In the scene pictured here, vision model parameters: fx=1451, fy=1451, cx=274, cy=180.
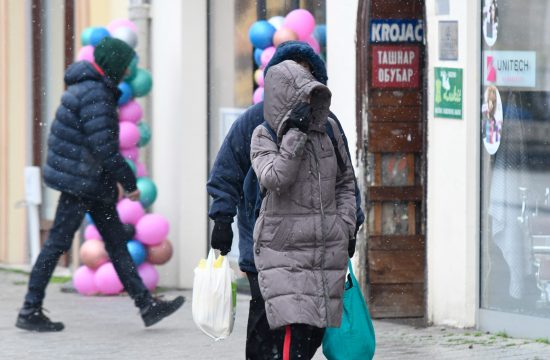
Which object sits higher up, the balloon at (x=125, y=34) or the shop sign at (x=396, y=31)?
the balloon at (x=125, y=34)

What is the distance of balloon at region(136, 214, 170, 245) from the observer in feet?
37.5

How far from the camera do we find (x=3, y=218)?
1445cm

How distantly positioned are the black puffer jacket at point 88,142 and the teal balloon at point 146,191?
196 cm

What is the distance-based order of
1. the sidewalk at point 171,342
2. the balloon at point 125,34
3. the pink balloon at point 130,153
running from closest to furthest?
the sidewalk at point 171,342 → the balloon at point 125,34 → the pink balloon at point 130,153

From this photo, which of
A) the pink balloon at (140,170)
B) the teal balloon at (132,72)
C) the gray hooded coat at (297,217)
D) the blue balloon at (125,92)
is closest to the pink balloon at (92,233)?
the pink balloon at (140,170)

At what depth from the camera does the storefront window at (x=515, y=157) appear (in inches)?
345

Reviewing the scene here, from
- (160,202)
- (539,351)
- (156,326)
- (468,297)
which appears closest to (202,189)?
(160,202)

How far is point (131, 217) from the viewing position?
11.5 meters

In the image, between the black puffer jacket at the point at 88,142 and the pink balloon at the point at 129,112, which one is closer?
the black puffer jacket at the point at 88,142

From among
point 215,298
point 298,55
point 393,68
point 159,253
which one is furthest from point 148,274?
point 298,55

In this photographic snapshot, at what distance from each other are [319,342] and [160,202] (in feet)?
20.3

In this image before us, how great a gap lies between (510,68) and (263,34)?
7.32 feet

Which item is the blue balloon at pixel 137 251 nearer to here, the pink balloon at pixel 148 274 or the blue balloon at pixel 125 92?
the pink balloon at pixel 148 274

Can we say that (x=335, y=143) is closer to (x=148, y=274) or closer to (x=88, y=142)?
(x=88, y=142)
